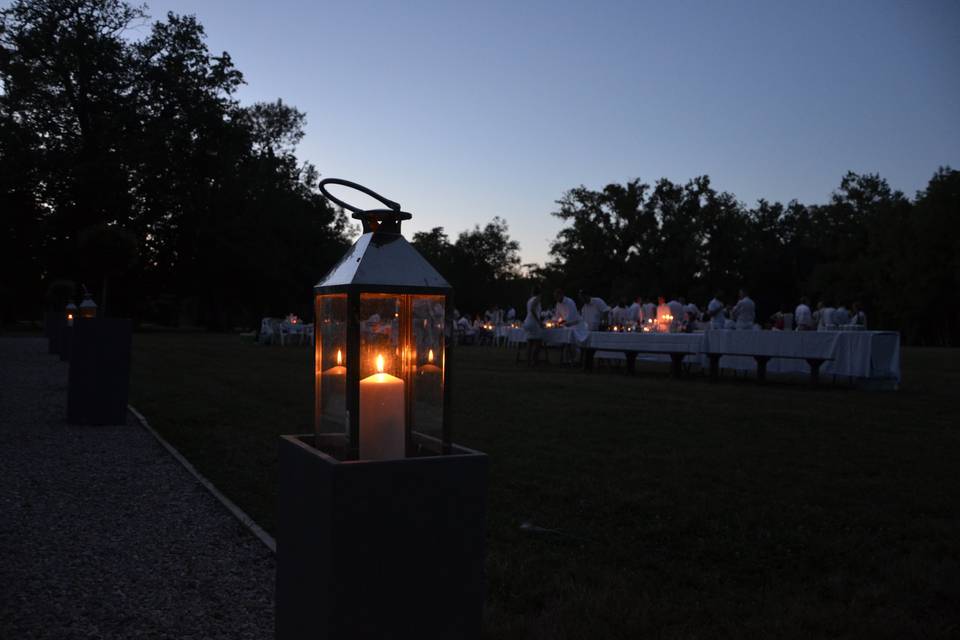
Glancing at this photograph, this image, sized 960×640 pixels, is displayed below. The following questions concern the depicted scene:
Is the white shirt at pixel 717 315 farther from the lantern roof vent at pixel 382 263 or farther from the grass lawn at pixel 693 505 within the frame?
the lantern roof vent at pixel 382 263

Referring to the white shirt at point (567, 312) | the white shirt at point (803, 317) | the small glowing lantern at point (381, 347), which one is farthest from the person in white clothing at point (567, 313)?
the small glowing lantern at point (381, 347)

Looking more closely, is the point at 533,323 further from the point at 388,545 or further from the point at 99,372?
the point at 388,545

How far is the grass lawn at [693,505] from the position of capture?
9.95 feet

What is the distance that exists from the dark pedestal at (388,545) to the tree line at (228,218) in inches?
383

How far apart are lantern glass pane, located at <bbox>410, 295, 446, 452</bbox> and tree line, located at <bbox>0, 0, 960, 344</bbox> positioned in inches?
380

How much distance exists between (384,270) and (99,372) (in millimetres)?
7072

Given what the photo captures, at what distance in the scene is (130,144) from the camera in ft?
105

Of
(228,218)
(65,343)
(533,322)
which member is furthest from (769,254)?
(65,343)

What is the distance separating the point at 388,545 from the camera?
72.1 inches

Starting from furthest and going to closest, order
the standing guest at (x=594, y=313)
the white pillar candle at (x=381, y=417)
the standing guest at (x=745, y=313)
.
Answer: the standing guest at (x=594, y=313) → the standing guest at (x=745, y=313) → the white pillar candle at (x=381, y=417)

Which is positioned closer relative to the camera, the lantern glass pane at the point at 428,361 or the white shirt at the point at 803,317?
the lantern glass pane at the point at 428,361

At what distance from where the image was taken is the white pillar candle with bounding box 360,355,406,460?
1.89m

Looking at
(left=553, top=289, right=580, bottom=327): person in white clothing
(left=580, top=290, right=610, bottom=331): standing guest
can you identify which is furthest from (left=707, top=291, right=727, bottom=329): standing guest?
(left=553, top=289, right=580, bottom=327): person in white clothing

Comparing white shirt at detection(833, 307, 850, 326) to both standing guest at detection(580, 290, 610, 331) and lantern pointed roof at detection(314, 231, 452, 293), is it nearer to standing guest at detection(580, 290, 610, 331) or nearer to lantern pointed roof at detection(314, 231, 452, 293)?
standing guest at detection(580, 290, 610, 331)
